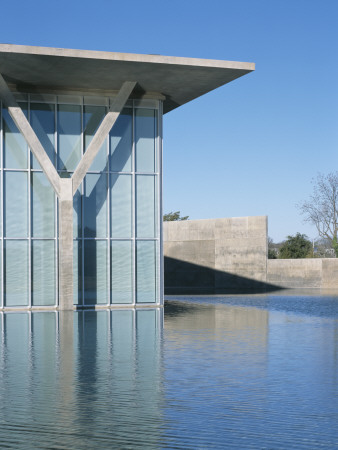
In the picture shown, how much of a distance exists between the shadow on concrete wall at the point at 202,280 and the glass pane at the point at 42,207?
66.4 ft

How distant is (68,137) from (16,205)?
2.64 m

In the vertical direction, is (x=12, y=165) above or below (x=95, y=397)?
above

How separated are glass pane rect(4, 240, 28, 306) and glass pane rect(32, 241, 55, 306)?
0.88 ft

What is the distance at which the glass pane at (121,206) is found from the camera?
22766mm

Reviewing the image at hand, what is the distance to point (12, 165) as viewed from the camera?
22016 mm

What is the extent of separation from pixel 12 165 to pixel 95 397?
15398mm

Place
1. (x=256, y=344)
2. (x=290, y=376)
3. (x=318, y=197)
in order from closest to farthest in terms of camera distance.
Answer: (x=290, y=376) < (x=256, y=344) < (x=318, y=197)

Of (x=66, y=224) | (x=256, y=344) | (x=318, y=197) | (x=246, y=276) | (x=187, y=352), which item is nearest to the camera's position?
(x=187, y=352)

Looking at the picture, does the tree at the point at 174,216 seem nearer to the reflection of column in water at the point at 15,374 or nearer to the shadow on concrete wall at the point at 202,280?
the shadow on concrete wall at the point at 202,280

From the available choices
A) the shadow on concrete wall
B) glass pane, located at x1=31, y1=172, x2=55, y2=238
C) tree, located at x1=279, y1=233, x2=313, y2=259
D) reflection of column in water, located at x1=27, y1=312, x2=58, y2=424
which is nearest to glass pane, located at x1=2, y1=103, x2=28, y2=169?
glass pane, located at x1=31, y1=172, x2=55, y2=238

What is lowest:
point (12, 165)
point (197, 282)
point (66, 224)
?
point (197, 282)

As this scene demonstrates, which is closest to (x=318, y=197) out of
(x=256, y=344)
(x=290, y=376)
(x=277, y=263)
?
(x=277, y=263)

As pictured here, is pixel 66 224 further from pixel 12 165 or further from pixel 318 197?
pixel 318 197

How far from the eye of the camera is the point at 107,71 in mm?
20578
